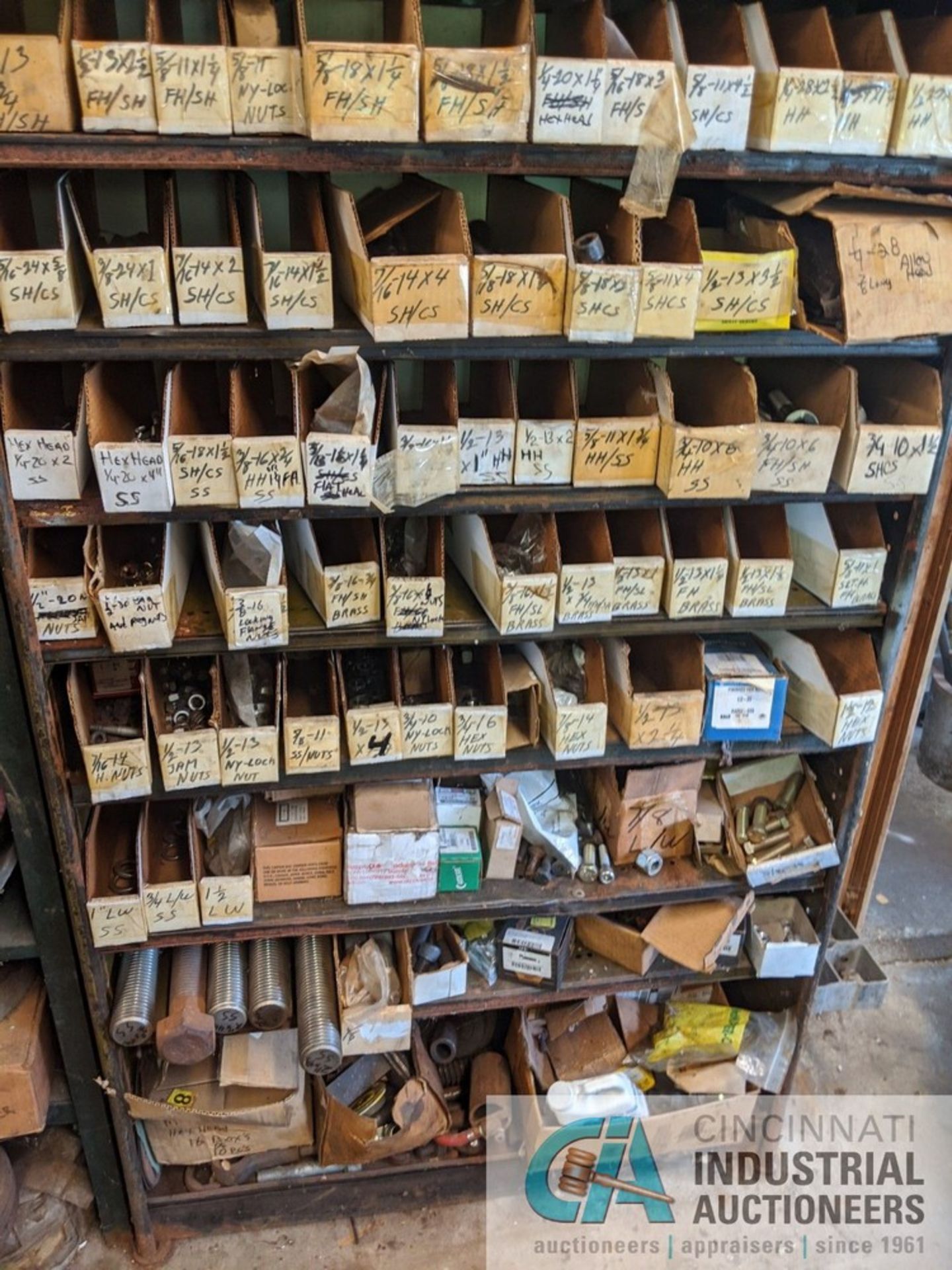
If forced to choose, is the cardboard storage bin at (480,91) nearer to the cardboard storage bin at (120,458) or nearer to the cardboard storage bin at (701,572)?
the cardboard storage bin at (120,458)

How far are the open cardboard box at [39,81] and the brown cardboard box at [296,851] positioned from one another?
3.68 ft

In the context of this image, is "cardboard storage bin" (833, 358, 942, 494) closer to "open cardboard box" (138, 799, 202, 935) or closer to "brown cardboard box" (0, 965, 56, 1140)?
"open cardboard box" (138, 799, 202, 935)

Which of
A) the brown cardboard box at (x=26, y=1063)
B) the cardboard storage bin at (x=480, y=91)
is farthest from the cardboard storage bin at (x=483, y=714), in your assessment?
the brown cardboard box at (x=26, y=1063)

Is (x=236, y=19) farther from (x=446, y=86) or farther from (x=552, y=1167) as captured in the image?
(x=552, y=1167)

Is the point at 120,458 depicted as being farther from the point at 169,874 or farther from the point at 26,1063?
the point at 26,1063

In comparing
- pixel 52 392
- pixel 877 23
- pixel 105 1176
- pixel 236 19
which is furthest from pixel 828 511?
pixel 105 1176

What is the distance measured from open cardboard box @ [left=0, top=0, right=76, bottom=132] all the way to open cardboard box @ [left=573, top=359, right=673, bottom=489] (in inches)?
31.2

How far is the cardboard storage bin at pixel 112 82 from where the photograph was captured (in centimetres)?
124

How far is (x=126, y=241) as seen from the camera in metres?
1.52

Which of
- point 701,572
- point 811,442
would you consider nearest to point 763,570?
point 701,572

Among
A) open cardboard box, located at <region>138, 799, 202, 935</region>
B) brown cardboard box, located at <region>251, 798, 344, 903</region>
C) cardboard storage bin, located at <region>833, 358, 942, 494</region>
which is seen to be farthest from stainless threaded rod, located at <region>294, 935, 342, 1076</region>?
cardboard storage bin, located at <region>833, 358, 942, 494</region>

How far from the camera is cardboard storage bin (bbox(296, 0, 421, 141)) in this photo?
A: 1255 millimetres

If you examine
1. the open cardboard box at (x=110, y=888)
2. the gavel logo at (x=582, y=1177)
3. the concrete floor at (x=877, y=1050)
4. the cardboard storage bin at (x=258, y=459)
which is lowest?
the concrete floor at (x=877, y=1050)

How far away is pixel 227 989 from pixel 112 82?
144 cm
